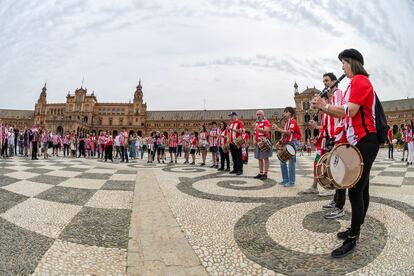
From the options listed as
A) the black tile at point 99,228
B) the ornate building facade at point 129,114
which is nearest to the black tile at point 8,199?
the black tile at point 99,228

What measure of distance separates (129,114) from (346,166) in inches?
3721

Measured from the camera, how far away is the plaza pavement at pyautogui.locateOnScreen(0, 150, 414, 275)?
5.61ft

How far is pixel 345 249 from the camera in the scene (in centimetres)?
188

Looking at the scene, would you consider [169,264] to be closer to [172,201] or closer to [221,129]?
[172,201]

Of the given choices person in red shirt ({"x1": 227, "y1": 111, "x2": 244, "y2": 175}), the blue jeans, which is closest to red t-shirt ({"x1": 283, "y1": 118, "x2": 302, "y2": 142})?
the blue jeans

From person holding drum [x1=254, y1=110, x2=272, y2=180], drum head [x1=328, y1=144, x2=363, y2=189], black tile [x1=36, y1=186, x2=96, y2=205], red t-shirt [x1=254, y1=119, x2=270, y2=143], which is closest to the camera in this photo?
drum head [x1=328, y1=144, x2=363, y2=189]

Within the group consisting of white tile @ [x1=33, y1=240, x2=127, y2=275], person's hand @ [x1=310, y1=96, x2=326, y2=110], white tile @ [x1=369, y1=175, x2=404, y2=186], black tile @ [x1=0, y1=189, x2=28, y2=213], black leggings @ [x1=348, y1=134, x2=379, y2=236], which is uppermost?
person's hand @ [x1=310, y1=96, x2=326, y2=110]

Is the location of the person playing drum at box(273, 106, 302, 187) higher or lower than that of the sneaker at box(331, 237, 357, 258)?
higher

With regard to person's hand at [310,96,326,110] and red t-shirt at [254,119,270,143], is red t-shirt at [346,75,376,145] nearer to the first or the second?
person's hand at [310,96,326,110]

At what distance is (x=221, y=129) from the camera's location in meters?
8.98

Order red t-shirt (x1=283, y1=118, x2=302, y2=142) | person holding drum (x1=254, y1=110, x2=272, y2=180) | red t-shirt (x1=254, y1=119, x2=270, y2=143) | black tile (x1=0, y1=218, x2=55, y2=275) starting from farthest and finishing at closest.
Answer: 1. red t-shirt (x1=254, y1=119, x2=270, y2=143)
2. person holding drum (x1=254, y1=110, x2=272, y2=180)
3. red t-shirt (x1=283, y1=118, x2=302, y2=142)
4. black tile (x1=0, y1=218, x2=55, y2=275)

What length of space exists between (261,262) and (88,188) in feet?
11.5

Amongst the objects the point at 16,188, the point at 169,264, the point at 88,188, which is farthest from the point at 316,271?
the point at 16,188

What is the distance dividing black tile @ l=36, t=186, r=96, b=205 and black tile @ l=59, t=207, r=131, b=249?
47 centimetres
